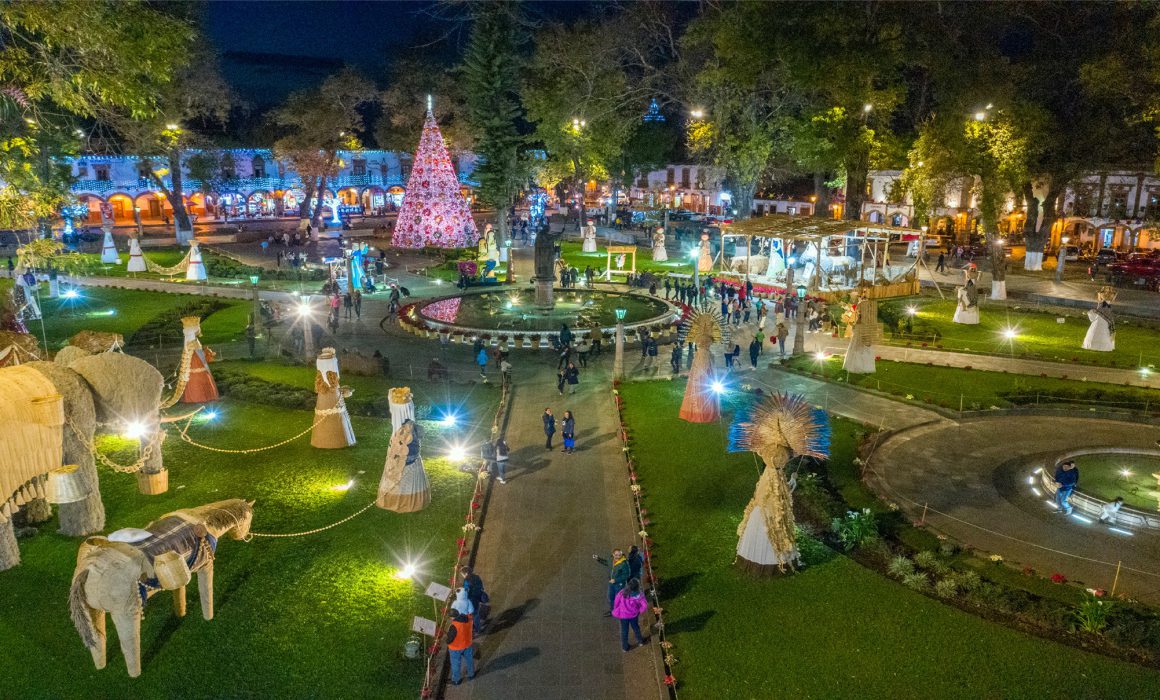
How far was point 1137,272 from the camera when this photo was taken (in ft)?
121

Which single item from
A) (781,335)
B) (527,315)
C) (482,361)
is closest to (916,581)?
(482,361)

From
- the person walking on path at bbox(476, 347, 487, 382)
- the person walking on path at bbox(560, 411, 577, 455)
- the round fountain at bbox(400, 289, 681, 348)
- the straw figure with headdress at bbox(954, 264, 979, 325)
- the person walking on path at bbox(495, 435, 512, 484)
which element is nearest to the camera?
the person walking on path at bbox(495, 435, 512, 484)

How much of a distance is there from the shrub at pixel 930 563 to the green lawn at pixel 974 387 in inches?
311

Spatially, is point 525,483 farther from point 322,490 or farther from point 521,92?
point 521,92

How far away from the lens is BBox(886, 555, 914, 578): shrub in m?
11.4

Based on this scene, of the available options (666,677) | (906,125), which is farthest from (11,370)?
(906,125)

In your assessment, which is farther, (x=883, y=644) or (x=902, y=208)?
(x=902, y=208)

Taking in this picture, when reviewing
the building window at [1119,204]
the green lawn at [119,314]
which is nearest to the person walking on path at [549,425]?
the green lawn at [119,314]

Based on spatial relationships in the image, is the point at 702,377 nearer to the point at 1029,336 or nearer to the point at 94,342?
the point at 94,342

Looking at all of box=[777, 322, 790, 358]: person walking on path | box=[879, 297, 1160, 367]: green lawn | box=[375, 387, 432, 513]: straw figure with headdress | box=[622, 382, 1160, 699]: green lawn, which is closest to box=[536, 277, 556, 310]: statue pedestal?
box=[777, 322, 790, 358]: person walking on path

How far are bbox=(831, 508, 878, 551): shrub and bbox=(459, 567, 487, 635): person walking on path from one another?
5.73 m

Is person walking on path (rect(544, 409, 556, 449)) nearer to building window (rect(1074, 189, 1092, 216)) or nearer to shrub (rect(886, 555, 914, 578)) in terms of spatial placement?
shrub (rect(886, 555, 914, 578))

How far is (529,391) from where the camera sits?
20.7 m

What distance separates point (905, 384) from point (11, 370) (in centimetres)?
1935
